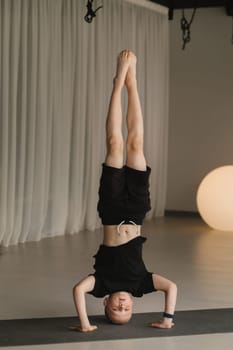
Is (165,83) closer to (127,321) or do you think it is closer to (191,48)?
(191,48)

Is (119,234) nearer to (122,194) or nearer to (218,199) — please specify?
(122,194)

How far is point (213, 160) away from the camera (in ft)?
27.1

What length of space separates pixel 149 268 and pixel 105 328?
1625 millimetres

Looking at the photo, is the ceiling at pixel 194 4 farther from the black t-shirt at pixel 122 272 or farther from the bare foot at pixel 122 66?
the black t-shirt at pixel 122 272

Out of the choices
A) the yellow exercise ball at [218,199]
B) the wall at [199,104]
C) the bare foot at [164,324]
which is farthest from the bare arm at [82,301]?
the wall at [199,104]

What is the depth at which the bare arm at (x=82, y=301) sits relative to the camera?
12.1 ft

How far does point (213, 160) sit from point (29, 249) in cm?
309

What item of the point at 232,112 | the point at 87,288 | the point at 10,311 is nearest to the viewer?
the point at 87,288

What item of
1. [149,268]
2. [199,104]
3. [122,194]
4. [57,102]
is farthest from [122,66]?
[199,104]

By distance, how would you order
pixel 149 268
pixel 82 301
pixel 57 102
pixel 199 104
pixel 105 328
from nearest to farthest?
pixel 82 301, pixel 105 328, pixel 149 268, pixel 57 102, pixel 199 104

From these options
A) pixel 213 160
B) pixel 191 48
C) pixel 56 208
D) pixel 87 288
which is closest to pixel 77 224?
pixel 56 208

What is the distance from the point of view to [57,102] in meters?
6.62

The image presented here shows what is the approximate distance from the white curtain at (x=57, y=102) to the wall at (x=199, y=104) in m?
0.56

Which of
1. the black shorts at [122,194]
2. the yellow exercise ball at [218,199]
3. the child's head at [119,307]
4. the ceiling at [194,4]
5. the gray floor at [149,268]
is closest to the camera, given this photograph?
the child's head at [119,307]
